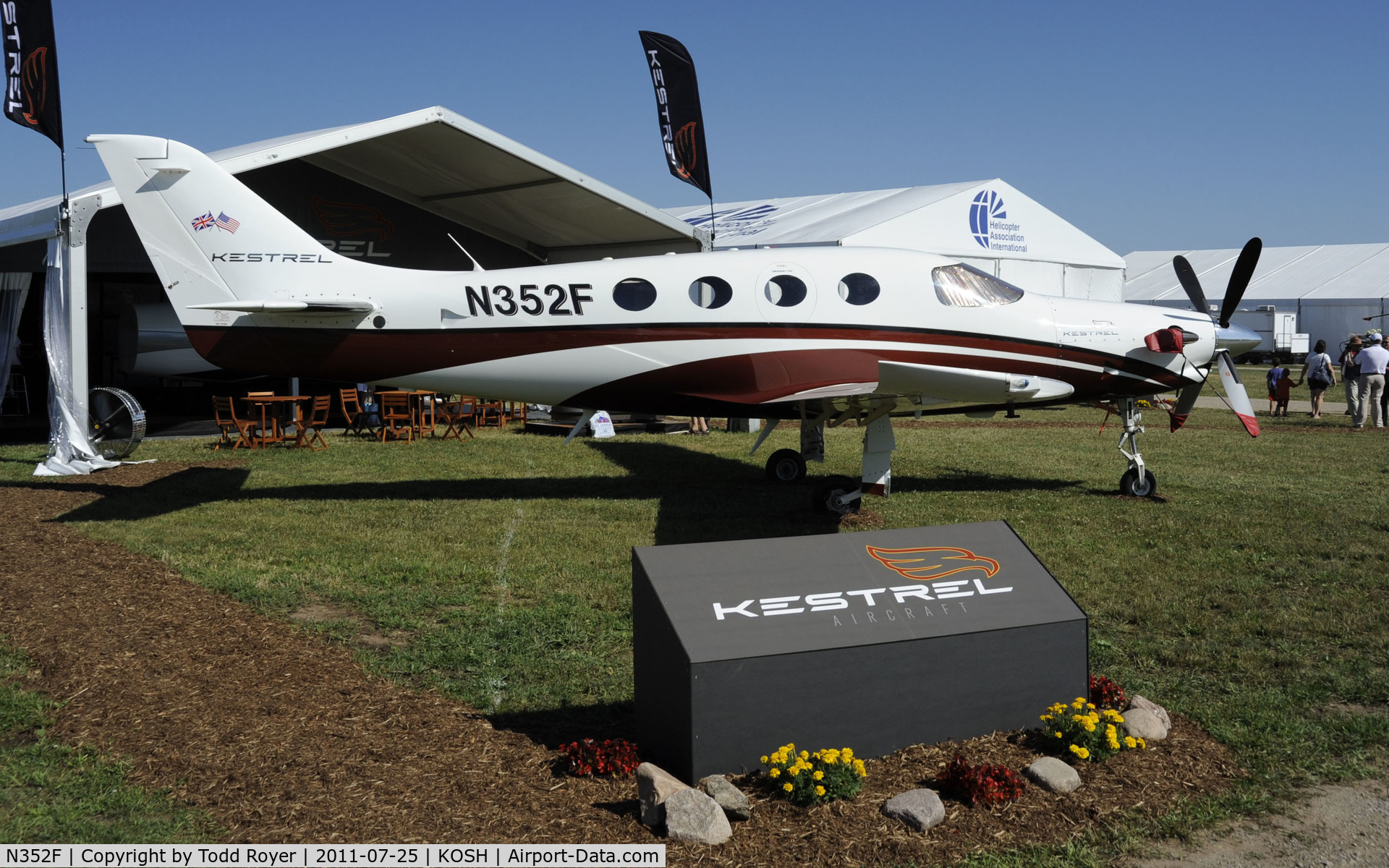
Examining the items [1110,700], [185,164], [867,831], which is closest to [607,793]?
[867,831]

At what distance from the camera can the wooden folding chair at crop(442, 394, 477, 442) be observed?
20844 mm

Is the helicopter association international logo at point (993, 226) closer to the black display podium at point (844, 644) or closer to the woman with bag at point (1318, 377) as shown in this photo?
the woman with bag at point (1318, 377)

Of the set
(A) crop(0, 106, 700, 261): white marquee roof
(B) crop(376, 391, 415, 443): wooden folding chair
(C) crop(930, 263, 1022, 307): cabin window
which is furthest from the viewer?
(B) crop(376, 391, 415, 443): wooden folding chair

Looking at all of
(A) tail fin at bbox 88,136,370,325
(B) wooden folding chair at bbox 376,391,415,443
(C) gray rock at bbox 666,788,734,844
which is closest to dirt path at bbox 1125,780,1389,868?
(C) gray rock at bbox 666,788,734,844

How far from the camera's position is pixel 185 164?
452 inches

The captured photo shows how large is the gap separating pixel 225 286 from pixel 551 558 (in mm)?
5616

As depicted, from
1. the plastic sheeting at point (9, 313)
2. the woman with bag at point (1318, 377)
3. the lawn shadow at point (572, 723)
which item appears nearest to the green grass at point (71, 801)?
the lawn shadow at point (572, 723)

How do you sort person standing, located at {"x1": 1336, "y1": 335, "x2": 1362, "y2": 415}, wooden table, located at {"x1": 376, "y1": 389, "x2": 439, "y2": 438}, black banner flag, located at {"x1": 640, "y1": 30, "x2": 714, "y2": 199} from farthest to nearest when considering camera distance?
person standing, located at {"x1": 1336, "y1": 335, "x2": 1362, "y2": 415}
wooden table, located at {"x1": 376, "y1": 389, "x2": 439, "y2": 438}
black banner flag, located at {"x1": 640, "y1": 30, "x2": 714, "y2": 199}

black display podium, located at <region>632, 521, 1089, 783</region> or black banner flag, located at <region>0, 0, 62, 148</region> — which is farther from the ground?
black banner flag, located at <region>0, 0, 62, 148</region>

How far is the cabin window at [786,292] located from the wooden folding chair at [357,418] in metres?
12.3

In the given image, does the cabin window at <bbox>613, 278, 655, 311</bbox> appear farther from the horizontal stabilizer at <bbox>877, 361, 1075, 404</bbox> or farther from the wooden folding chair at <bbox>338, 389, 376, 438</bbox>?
the wooden folding chair at <bbox>338, 389, 376, 438</bbox>

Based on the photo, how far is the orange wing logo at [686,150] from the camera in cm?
1858

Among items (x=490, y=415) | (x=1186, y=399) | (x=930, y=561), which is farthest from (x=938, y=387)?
(x=490, y=415)

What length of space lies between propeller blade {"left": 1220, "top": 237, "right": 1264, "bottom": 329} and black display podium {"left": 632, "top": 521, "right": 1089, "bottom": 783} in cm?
891
